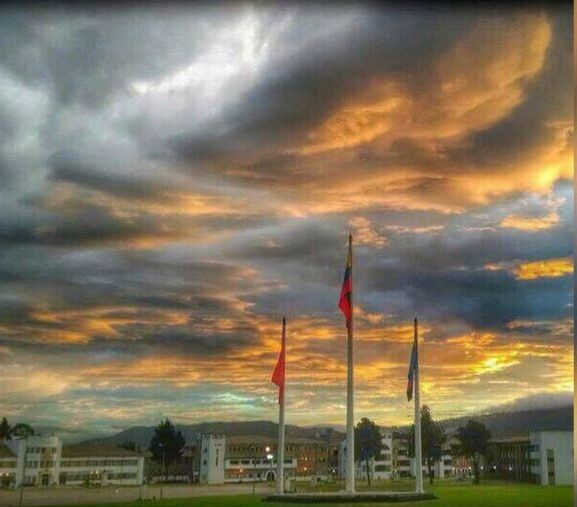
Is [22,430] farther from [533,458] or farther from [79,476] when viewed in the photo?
[533,458]

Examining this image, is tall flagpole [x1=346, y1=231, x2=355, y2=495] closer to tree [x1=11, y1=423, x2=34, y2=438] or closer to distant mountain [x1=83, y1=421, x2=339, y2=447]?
distant mountain [x1=83, y1=421, x2=339, y2=447]

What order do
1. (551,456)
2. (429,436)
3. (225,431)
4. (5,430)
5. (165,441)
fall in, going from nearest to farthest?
(5,430) < (551,456) < (165,441) < (225,431) < (429,436)

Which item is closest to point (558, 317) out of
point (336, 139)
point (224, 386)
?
point (336, 139)

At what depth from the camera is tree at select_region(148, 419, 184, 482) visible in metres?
4.57

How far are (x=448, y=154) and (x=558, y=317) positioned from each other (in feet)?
3.94

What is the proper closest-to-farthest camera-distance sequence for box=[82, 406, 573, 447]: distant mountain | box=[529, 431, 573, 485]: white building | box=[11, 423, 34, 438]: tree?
box=[529, 431, 573, 485]: white building → box=[11, 423, 34, 438]: tree → box=[82, 406, 573, 447]: distant mountain

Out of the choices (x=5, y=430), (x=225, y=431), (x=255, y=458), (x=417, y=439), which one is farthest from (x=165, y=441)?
(x=417, y=439)

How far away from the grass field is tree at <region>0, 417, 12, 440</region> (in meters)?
0.71

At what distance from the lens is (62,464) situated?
4543 millimetres

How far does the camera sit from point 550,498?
4352 mm

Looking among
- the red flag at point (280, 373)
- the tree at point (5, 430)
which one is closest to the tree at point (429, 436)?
the red flag at point (280, 373)

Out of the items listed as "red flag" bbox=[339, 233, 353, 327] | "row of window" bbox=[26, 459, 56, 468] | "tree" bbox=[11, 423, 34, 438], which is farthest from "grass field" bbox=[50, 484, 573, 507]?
"red flag" bbox=[339, 233, 353, 327]

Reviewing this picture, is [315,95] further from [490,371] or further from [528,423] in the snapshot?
[528,423]

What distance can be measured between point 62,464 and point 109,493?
1.12 ft
